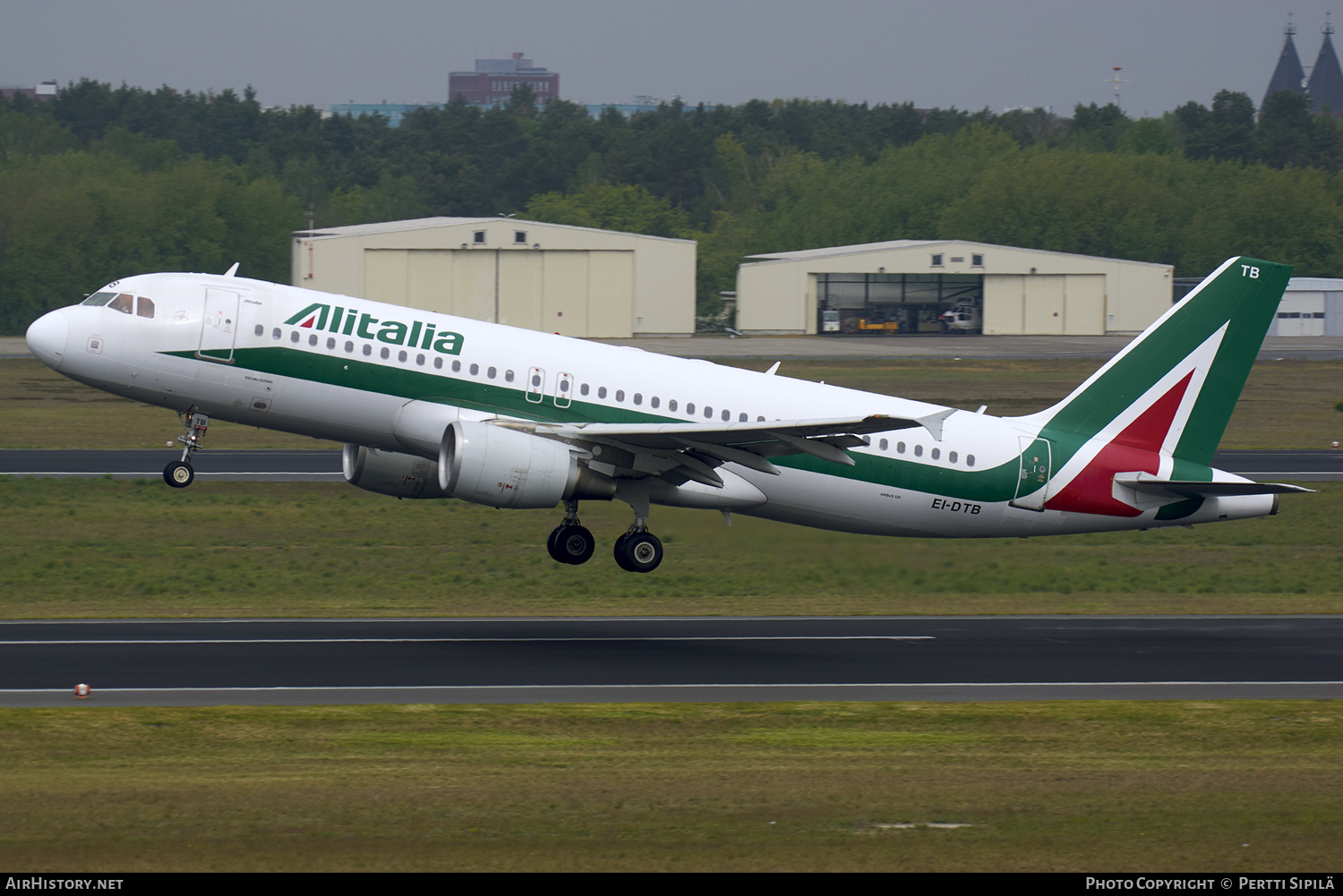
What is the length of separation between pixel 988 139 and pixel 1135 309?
81.8 metres

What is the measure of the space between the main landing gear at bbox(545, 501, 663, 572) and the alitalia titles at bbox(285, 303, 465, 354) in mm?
4111

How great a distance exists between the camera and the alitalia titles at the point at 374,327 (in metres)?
29.4

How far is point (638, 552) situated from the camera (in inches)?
1199

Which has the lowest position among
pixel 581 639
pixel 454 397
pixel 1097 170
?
pixel 581 639

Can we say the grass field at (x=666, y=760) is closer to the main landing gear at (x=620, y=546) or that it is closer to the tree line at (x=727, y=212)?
the main landing gear at (x=620, y=546)

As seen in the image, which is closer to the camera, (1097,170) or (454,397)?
(454,397)

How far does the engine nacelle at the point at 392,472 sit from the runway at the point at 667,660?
10.1 ft

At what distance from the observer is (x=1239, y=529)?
4359 centimetres

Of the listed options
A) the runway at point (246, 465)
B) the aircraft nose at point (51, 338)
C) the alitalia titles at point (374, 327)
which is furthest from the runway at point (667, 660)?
the runway at point (246, 465)

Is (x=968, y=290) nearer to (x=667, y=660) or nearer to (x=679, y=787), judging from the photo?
(x=667, y=660)

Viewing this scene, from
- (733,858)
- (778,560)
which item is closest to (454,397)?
(778,560)

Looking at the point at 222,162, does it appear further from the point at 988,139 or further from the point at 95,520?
the point at 95,520

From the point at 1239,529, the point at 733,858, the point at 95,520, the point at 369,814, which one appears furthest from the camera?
the point at 1239,529

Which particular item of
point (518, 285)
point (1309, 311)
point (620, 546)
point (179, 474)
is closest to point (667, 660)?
point (620, 546)
